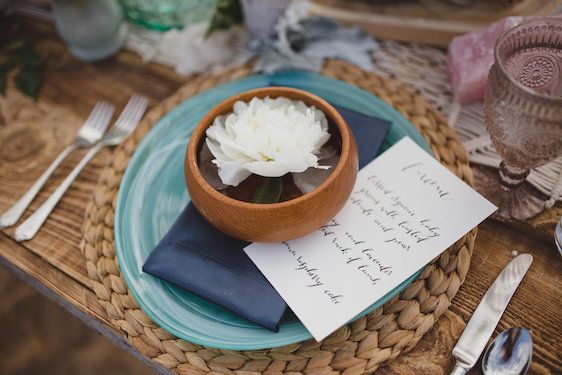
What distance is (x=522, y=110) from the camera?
0.41 meters

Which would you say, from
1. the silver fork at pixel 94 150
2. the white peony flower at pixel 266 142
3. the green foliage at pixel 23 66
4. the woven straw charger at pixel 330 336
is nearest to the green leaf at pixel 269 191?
the white peony flower at pixel 266 142

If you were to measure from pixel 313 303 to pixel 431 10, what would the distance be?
0.45 metres

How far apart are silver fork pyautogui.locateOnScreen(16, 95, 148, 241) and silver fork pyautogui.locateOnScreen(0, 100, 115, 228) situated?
0.01 meters

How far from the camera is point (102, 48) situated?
29.6 inches

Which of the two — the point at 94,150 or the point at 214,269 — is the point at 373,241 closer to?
the point at 214,269

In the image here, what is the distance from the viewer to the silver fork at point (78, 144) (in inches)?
22.7

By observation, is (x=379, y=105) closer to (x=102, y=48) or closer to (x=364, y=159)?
(x=364, y=159)

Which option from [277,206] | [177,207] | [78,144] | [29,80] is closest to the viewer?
[277,206]

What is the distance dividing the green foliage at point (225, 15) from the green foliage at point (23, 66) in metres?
0.26

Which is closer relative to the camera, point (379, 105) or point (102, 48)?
point (379, 105)

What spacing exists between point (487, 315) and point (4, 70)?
28.9 inches

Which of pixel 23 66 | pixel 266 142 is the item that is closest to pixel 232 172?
pixel 266 142

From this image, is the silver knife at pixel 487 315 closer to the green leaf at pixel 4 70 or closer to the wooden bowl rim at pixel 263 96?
the wooden bowl rim at pixel 263 96

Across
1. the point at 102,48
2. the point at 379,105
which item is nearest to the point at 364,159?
the point at 379,105
